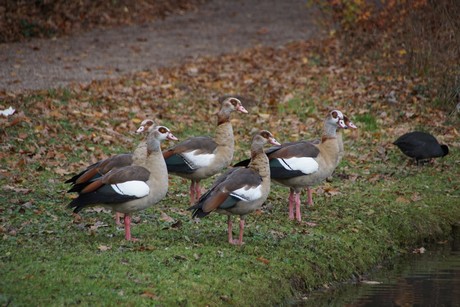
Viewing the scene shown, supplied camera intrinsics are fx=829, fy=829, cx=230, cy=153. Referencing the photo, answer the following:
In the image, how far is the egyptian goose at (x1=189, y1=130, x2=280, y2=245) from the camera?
912 cm

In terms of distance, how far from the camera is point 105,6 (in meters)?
29.0

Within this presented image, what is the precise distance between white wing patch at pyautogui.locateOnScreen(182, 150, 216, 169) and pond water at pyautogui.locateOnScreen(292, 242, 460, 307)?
104 inches

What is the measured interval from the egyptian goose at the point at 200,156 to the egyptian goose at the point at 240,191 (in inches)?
58.8

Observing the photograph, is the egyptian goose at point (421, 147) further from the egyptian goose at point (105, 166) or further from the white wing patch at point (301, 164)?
the egyptian goose at point (105, 166)

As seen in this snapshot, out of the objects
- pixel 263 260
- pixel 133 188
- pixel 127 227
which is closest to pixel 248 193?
pixel 263 260

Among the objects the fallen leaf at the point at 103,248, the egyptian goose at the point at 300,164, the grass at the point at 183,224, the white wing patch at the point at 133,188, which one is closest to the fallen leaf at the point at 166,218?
the grass at the point at 183,224

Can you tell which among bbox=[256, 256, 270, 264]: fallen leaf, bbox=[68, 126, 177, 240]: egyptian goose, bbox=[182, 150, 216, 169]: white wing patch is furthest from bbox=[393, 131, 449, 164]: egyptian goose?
bbox=[68, 126, 177, 240]: egyptian goose

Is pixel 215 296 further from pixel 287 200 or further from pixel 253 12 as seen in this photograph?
pixel 253 12

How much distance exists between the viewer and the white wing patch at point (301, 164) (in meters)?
10.8

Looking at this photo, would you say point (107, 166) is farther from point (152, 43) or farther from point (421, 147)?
point (152, 43)

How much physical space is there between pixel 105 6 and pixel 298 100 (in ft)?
40.2

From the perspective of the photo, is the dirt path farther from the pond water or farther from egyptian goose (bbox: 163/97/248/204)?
the pond water

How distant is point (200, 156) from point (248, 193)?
6.84 ft

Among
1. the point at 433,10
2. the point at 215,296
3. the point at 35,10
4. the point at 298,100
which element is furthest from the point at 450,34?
the point at 35,10
